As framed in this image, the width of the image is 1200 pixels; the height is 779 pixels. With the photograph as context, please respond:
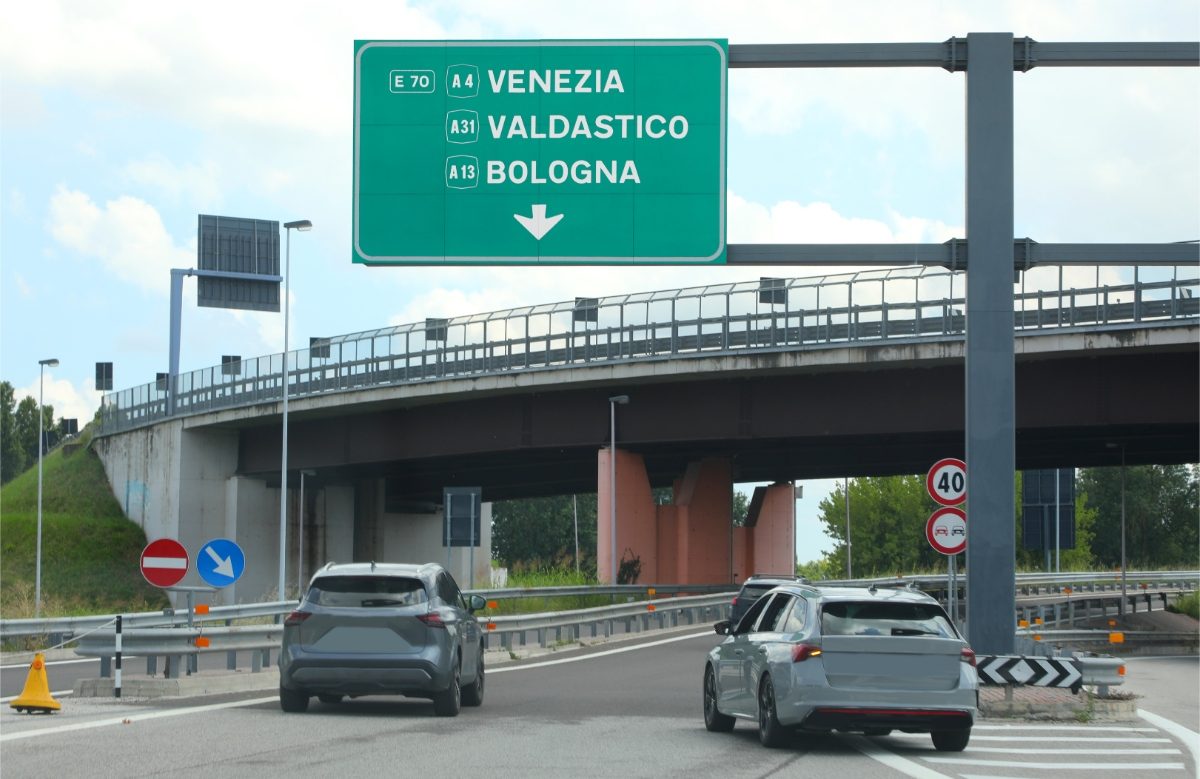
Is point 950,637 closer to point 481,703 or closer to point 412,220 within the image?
point 481,703

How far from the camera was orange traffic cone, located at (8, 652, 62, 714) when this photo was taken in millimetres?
16781

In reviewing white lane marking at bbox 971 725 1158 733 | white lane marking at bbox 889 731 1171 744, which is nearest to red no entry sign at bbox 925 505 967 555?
white lane marking at bbox 971 725 1158 733

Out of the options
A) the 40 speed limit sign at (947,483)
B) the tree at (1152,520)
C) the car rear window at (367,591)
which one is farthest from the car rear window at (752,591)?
the tree at (1152,520)

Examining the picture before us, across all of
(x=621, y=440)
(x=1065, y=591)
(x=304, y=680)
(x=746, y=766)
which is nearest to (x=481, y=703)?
(x=304, y=680)

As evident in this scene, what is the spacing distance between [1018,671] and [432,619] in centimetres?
634

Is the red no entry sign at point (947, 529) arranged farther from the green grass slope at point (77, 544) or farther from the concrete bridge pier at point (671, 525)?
the green grass slope at point (77, 544)

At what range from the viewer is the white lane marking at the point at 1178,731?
16.0 metres

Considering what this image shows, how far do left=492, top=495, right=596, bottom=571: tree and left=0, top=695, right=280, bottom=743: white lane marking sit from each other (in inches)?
5331

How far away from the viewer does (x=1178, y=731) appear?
1819 cm

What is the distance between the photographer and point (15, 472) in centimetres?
14612

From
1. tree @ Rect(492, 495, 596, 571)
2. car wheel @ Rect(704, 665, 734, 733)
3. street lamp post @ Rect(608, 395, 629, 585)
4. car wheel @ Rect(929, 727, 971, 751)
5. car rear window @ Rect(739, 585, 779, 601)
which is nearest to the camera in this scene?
car wheel @ Rect(929, 727, 971, 751)

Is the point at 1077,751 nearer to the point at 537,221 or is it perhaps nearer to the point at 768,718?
the point at 768,718

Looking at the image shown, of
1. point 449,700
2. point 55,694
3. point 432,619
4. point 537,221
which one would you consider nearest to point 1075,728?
point 449,700

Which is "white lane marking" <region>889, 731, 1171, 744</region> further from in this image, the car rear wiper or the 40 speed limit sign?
the 40 speed limit sign
